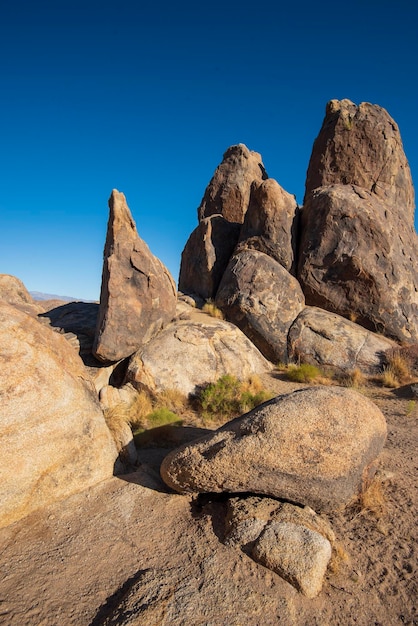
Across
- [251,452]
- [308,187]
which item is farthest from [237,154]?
[251,452]

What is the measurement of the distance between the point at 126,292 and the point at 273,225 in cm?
678

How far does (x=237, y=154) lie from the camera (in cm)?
1784

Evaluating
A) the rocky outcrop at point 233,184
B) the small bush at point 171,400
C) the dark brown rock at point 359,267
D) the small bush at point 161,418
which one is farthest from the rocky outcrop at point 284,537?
the rocky outcrop at point 233,184

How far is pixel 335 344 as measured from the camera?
11.0 metres

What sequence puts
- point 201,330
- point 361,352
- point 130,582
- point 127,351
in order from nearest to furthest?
point 130,582 → point 127,351 → point 201,330 → point 361,352

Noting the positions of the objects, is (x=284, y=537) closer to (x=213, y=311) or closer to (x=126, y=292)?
(x=126, y=292)

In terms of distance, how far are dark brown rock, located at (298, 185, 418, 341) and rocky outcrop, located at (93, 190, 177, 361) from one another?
5841mm

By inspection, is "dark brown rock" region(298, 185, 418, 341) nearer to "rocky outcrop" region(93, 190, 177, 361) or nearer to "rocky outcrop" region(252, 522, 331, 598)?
"rocky outcrop" region(93, 190, 177, 361)

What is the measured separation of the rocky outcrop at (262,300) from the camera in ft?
36.9

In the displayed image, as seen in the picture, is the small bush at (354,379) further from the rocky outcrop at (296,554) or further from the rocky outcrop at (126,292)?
the rocky outcrop at (296,554)

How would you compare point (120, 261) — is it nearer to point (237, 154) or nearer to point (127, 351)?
point (127, 351)

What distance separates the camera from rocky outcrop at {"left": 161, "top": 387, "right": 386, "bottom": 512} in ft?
13.2

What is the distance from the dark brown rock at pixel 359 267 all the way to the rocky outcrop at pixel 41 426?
9.73 m

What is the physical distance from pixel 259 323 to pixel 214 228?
5.38 m
